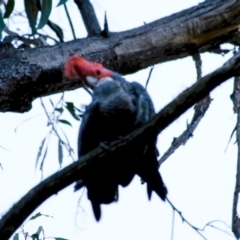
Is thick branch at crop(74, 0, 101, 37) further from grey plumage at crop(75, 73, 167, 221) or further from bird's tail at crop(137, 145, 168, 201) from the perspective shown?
bird's tail at crop(137, 145, 168, 201)

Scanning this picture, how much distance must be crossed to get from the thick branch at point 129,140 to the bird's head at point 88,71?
325 mm

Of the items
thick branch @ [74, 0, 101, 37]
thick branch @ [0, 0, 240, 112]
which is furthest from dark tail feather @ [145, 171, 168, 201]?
thick branch @ [74, 0, 101, 37]

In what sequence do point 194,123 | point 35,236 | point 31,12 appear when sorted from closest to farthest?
point 194,123 → point 31,12 → point 35,236

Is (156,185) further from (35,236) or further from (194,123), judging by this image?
(35,236)

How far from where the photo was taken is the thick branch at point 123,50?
234 cm

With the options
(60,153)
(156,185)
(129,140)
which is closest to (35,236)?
(60,153)

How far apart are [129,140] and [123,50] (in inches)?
24.3

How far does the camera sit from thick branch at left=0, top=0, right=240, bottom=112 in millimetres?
2342

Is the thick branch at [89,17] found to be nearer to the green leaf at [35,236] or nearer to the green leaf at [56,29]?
the green leaf at [56,29]

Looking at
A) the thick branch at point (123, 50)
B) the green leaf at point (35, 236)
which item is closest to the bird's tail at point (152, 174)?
the thick branch at point (123, 50)

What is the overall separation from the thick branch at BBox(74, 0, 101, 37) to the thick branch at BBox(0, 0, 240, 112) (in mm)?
83

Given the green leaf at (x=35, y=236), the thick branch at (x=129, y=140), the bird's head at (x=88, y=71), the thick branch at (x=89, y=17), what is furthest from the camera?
the green leaf at (x=35, y=236)

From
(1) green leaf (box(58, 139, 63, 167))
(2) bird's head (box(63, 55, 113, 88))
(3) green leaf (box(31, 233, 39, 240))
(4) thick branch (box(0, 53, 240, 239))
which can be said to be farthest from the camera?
(1) green leaf (box(58, 139, 63, 167))

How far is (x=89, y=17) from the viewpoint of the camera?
8.41 ft
